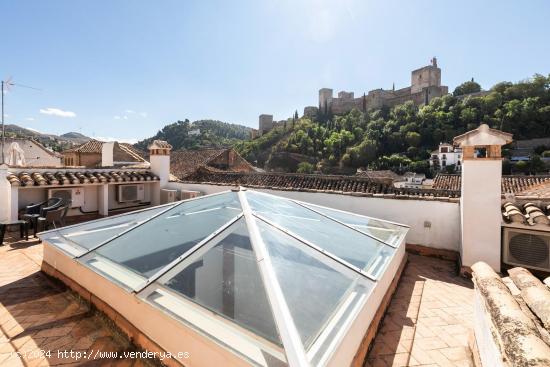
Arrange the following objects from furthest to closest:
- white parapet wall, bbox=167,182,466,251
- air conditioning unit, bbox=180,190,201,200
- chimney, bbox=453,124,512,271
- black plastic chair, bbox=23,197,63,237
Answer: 1. air conditioning unit, bbox=180,190,201,200
2. black plastic chair, bbox=23,197,63,237
3. white parapet wall, bbox=167,182,466,251
4. chimney, bbox=453,124,512,271

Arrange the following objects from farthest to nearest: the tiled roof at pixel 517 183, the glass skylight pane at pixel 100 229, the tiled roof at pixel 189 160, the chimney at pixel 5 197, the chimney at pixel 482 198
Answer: the tiled roof at pixel 189 160 < the tiled roof at pixel 517 183 < the chimney at pixel 5 197 < the chimney at pixel 482 198 < the glass skylight pane at pixel 100 229

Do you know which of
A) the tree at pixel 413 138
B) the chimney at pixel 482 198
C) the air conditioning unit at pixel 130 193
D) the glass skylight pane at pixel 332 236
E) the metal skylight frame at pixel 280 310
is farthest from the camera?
the tree at pixel 413 138

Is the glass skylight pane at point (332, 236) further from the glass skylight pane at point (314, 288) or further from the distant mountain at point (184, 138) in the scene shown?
the distant mountain at point (184, 138)

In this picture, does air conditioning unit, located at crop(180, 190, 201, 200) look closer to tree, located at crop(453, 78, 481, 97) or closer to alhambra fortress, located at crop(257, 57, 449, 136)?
alhambra fortress, located at crop(257, 57, 449, 136)

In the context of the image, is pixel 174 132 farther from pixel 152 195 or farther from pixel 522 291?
pixel 522 291

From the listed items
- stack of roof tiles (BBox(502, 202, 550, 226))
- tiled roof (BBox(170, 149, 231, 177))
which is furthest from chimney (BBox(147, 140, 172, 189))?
stack of roof tiles (BBox(502, 202, 550, 226))

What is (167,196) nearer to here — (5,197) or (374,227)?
(5,197)

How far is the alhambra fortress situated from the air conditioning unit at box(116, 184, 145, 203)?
69.5 m

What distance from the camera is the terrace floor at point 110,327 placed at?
2.28 meters

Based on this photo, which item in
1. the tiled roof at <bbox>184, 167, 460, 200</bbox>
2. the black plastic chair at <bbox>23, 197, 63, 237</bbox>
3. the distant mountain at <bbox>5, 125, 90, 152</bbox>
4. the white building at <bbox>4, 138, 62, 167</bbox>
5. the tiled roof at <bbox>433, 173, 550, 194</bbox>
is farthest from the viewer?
the distant mountain at <bbox>5, 125, 90, 152</bbox>

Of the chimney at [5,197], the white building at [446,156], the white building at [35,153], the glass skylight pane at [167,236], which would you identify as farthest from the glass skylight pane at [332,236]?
→ the white building at [446,156]

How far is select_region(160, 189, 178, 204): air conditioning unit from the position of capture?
33.9 feet

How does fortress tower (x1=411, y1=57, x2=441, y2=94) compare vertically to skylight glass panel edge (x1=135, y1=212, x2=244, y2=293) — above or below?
above

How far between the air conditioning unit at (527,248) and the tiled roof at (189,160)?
18.4 metres
